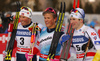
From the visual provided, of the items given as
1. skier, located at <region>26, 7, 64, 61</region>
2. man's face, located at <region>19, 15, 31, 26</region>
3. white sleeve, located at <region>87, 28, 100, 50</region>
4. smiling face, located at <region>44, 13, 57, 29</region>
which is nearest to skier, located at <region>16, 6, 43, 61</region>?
man's face, located at <region>19, 15, 31, 26</region>

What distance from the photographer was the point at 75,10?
5.67 meters

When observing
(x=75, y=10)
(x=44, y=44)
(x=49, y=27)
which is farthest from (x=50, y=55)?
(x=75, y=10)

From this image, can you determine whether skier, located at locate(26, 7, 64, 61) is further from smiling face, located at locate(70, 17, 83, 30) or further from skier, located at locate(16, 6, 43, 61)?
skier, located at locate(16, 6, 43, 61)

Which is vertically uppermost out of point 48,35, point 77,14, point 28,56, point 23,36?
point 77,14

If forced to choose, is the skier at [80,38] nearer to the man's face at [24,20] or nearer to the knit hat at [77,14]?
the knit hat at [77,14]

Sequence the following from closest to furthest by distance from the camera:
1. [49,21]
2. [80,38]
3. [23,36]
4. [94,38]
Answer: [94,38], [49,21], [80,38], [23,36]

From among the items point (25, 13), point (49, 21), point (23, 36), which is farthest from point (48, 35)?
point (25, 13)

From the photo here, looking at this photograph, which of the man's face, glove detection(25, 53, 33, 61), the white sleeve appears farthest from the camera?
the man's face

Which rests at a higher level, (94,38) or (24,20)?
(24,20)

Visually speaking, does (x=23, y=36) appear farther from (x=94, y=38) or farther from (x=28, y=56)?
(x=94, y=38)

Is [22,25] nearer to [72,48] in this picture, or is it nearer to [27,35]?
[27,35]

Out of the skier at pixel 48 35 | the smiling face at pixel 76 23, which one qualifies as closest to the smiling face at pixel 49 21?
the skier at pixel 48 35

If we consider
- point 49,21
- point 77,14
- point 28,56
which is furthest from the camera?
point 28,56

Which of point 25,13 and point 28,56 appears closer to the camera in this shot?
point 28,56
